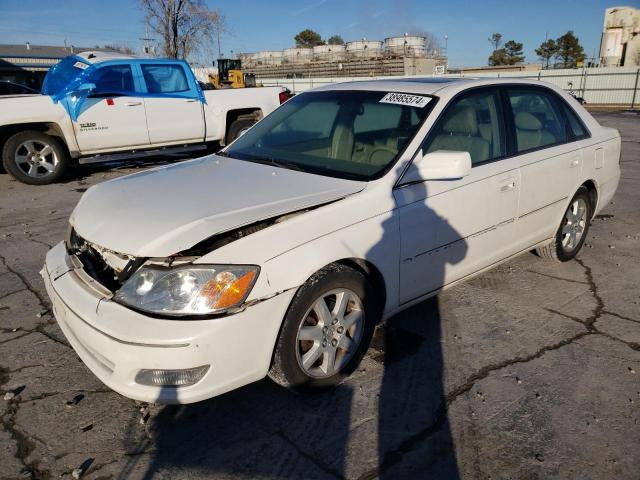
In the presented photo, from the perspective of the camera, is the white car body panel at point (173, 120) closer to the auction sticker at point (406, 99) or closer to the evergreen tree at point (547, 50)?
the auction sticker at point (406, 99)

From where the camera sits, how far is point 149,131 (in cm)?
841

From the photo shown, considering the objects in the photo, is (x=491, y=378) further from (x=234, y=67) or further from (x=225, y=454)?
(x=234, y=67)

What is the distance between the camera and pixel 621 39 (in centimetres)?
3928

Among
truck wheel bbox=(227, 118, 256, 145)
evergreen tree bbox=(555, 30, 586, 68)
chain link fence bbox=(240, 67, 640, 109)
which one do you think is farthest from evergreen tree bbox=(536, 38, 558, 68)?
truck wheel bbox=(227, 118, 256, 145)

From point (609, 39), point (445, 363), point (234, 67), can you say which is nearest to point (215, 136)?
point (445, 363)

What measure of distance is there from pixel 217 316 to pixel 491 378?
1.68 meters

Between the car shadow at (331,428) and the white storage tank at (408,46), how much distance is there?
181 ft

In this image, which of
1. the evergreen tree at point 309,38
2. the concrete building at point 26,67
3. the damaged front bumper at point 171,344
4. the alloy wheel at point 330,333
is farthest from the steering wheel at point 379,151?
the evergreen tree at point 309,38

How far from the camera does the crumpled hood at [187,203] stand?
2307 millimetres

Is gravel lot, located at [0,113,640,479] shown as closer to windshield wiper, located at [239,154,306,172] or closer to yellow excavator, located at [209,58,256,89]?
windshield wiper, located at [239,154,306,172]

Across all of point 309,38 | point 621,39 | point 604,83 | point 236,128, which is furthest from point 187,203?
point 309,38

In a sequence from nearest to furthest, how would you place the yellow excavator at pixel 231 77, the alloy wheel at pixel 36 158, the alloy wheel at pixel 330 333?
the alloy wheel at pixel 330 333, the alloy wheel at pixel 36 158, the yellow excavator at pixel 231 77

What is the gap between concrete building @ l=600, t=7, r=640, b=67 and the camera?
3900 centimetres

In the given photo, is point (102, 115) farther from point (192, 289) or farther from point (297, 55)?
point (297, 55)
